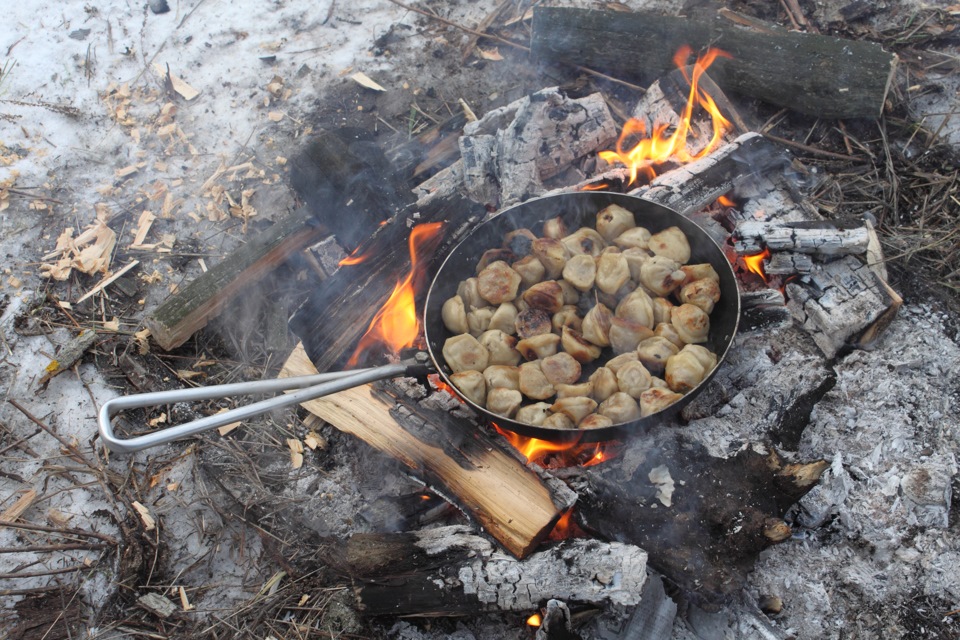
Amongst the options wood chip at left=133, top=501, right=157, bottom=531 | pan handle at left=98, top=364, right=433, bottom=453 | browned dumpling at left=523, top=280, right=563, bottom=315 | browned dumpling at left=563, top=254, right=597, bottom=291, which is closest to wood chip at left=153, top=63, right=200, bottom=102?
wood chip at left=133, top=501, right=157, bottom=531

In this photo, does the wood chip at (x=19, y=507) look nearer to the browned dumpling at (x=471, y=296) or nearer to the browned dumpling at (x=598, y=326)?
the browned dumpling at (x=471, y=296)

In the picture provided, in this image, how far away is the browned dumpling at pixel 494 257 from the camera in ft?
12.7

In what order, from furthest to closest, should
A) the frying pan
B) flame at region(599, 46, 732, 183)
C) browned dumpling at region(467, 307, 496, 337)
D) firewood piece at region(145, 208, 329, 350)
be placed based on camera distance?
flame at region(599, 46, 732, 183), firewood piece at region(145, 208, 329, 350), browned dumpling at region(467, 307, 496, 337), the frying pan

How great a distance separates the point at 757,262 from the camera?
396 cm

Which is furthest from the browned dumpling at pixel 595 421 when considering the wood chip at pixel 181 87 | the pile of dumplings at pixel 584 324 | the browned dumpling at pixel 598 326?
the wood chip at pixel 181 87

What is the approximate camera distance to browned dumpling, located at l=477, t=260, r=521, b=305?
370 cm

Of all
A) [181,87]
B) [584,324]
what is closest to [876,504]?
[584,324]

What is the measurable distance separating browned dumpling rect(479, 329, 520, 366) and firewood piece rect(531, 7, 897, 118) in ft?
9.19

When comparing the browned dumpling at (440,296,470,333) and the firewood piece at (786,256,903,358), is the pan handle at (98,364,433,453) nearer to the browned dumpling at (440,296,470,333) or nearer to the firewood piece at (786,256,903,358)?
the browned dumpling at (440,296,470,333)

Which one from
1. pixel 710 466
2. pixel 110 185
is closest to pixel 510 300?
pixel 710 466

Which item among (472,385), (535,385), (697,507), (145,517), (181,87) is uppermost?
(181,87)

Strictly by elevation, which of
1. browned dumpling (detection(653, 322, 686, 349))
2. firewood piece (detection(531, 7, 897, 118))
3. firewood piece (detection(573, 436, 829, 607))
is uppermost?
firewood piece (detection(531, 7, 897, 118))

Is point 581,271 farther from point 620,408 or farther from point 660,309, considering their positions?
point 620,408

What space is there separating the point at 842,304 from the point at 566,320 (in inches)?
63.1
